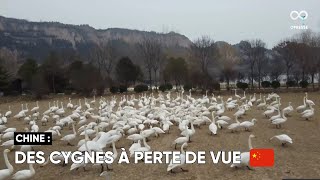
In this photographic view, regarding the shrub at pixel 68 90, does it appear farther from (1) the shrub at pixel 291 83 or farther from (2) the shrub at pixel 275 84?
(1) the shrub at pixel 291 83

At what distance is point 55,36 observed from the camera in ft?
454

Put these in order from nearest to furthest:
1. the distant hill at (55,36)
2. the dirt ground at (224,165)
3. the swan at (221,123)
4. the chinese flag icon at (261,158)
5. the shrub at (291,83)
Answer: the dirt ground at (224,165), the chinese flag icon at (261,158), the swan at (221,123), the shrub at (291,83), the distant hill at (55,36)

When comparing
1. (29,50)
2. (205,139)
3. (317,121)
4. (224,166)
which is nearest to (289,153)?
(224,166)

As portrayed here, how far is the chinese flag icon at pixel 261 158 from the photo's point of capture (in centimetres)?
1122

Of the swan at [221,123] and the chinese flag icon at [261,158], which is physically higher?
the swan at [221,123]

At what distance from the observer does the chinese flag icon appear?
442 inches

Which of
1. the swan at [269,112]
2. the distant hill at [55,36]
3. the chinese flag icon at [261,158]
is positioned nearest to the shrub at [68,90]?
the swan at [269,112]

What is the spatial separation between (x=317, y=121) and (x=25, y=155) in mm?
14050

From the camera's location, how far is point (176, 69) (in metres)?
51.0

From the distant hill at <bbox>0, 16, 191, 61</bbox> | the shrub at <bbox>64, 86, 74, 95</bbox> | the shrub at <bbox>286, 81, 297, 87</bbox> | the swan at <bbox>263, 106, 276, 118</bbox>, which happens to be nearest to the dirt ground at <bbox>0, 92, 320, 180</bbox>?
the swan at <bbox>263, 106, 276, 118</bbox>

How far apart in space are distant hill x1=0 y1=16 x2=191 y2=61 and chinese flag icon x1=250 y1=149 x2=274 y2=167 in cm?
10224

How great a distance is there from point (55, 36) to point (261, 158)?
13400 cm

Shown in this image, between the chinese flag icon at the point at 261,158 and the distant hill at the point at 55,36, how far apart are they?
102239 mm

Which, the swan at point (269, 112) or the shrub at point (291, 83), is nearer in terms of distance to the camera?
the swan at point (269, 112)
